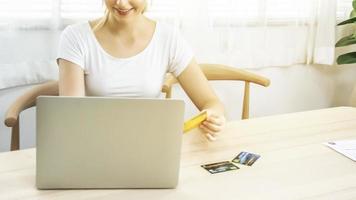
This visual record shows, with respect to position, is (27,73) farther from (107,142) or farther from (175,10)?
(107,142)

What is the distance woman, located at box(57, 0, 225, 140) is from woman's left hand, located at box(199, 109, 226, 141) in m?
0.05

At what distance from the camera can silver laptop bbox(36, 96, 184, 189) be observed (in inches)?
34.8

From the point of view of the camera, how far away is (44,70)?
1.90 meters

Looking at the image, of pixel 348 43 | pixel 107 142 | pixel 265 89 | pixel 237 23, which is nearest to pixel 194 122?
pixel 107 142

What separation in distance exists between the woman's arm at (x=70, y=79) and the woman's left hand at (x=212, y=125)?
406 millimetres

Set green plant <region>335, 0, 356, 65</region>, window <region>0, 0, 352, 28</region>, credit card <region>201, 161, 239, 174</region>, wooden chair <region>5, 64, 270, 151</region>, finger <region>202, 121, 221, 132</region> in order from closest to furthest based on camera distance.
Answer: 1. credit card <region>201, 161, 239, 174</region>
2. finger <region>202, 121, 221, 132</region>
3. wooden chair <region>5, 64, 270, 151</region>
4. window <region>0, 0, 352, 28</region>
5. green plant <region>335, 0, 356, 65</region>

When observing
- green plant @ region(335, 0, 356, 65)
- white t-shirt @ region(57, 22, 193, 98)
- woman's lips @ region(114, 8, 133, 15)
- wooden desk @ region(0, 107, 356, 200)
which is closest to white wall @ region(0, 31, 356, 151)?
green plant @ region(335, 0, 356, 65)

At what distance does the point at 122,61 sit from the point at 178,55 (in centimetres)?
21

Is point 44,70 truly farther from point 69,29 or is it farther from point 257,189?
point 257,189

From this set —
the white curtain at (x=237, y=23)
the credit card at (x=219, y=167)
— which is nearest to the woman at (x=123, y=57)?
the credit card at (x=219, y=167)

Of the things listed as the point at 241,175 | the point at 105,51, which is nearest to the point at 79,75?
the point at 105,51

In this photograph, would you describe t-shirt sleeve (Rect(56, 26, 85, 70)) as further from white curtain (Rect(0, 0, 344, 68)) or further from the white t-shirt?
white curtain (Rect(0, 0, 344, 68))

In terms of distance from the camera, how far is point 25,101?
1.59 metres

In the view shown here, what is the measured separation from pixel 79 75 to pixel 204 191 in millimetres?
635
